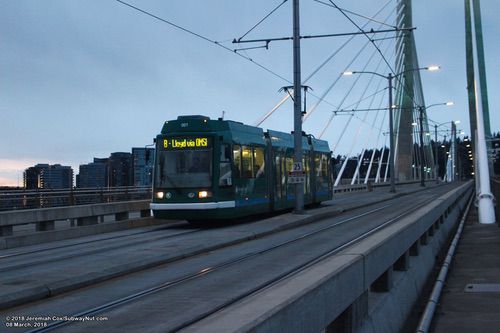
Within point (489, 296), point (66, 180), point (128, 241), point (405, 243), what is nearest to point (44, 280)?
point (405, 243)

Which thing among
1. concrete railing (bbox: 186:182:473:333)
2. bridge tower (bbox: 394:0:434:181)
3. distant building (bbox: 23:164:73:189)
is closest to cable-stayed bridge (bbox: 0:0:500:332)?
concrete railing (bbox: 186:182:473:333)

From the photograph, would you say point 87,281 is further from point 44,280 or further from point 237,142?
point 237,142

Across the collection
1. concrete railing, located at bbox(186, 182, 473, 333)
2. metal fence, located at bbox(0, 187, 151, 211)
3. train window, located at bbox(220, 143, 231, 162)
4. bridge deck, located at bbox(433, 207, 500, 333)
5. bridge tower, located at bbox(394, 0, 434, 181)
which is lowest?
bridge deck, located at bbox(433, 207, 500, 333)

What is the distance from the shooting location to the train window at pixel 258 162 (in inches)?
824

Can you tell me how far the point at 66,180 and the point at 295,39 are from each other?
12434 millimetres

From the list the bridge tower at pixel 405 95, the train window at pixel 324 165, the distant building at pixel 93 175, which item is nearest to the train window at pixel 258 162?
the train window at pixel 324 165

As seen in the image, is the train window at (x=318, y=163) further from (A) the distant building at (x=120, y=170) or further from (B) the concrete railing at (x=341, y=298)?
(B) the concrete railing at (x=341, y=298)

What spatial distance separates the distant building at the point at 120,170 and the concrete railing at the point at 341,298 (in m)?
18.0

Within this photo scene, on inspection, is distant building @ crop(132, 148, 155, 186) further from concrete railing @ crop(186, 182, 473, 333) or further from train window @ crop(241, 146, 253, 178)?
concrete railing @ crop(186, 182, 473, 333)

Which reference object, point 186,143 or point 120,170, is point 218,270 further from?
point 120,170

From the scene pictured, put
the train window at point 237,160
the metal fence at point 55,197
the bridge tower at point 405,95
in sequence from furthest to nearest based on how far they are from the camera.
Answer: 1. the bridge tower at point 405,95
2. the metal fence at point 55,197
3. the train window at point 237,160

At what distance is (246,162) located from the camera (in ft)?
66.2

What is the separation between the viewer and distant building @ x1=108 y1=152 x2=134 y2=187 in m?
27.0

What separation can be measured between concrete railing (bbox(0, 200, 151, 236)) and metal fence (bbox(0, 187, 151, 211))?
256cm
